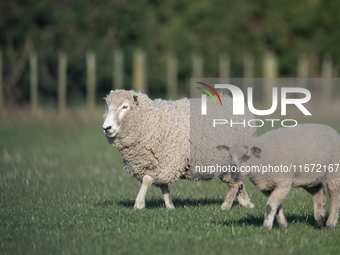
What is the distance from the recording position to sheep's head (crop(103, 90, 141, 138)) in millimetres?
6812

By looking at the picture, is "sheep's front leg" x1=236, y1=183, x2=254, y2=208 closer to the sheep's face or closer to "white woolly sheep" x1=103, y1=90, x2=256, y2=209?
"white woolly sheep" x1=103, y1=90, x2=256, y2=209

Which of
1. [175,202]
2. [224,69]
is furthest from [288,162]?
[224,69]

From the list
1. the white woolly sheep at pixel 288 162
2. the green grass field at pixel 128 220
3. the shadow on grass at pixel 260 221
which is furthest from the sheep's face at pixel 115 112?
the shadow on grass at pixel 260 221

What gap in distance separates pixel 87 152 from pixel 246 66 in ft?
38.0

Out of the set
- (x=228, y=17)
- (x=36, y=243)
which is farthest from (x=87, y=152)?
(x=228, y=17)

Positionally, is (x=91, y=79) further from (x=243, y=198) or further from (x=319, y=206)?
(x=319, y=206)

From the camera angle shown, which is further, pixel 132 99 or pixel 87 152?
pixel 87 152

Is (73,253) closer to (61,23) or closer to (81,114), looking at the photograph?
(81,114)

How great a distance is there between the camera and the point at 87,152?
593 inches

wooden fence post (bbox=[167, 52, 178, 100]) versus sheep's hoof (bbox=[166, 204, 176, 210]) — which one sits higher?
wooden fence post (bbox=[167, 52, 178, 100])

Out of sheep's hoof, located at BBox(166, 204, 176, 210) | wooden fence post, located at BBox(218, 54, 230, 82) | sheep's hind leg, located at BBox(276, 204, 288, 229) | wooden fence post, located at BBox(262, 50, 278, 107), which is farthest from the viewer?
wooden fence post, located at BBox(218, 54, 230, 82)

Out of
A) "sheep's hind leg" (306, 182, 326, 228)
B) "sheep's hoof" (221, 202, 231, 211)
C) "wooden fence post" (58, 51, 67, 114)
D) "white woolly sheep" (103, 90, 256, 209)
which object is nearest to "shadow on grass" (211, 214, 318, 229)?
"sheep's hind leg" (306, 182, 326, 228)

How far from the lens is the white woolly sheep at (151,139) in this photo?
7020mm

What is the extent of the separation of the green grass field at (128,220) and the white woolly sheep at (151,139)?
450 mm
